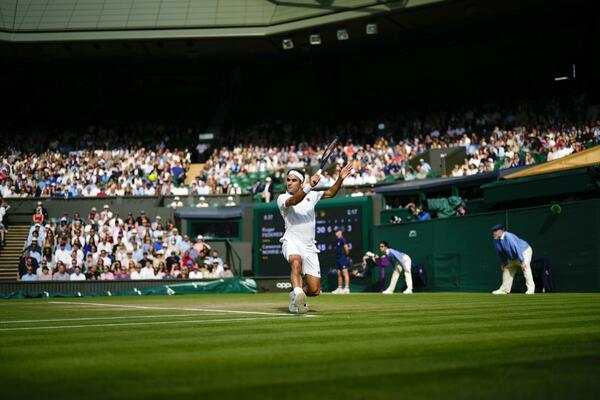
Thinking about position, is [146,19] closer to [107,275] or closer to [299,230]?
[107,275]

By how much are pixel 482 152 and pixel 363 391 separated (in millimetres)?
27961

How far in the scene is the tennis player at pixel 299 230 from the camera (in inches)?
395

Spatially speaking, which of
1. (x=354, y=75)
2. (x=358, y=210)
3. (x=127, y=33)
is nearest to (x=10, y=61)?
(x=127, y=33)

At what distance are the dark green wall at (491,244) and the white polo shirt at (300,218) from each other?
1062cm

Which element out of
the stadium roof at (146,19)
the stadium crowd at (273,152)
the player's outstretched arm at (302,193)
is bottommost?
the player's outstretched arm at (302,193)

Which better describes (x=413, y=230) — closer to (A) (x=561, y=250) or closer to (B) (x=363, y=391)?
(A) (x=561, y=250)

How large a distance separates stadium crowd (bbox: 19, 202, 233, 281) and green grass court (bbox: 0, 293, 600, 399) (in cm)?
1990

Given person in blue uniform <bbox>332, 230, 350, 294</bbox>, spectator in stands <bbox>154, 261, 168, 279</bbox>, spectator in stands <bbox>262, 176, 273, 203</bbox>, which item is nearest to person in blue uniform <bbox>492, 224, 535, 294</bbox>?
person in blue uniform <bbox>332, 230, 350, 294</bbox>

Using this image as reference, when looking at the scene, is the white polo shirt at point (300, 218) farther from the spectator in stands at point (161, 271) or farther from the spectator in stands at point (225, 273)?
the spectator in stands at point (225, 273)

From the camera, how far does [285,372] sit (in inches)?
181

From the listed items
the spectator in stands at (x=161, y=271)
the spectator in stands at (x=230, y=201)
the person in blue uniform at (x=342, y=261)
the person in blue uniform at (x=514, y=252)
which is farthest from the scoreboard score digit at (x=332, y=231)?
the person in blue uniform at (x=514, y=252)

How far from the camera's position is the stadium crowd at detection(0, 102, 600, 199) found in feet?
103

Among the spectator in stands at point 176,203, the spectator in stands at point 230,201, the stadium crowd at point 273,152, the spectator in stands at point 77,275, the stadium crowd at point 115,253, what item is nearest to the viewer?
the spectator in stands at point 77,275

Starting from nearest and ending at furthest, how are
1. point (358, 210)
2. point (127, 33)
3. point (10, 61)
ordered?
point (358, 210) → point (127, 33) → point (10, 61)
